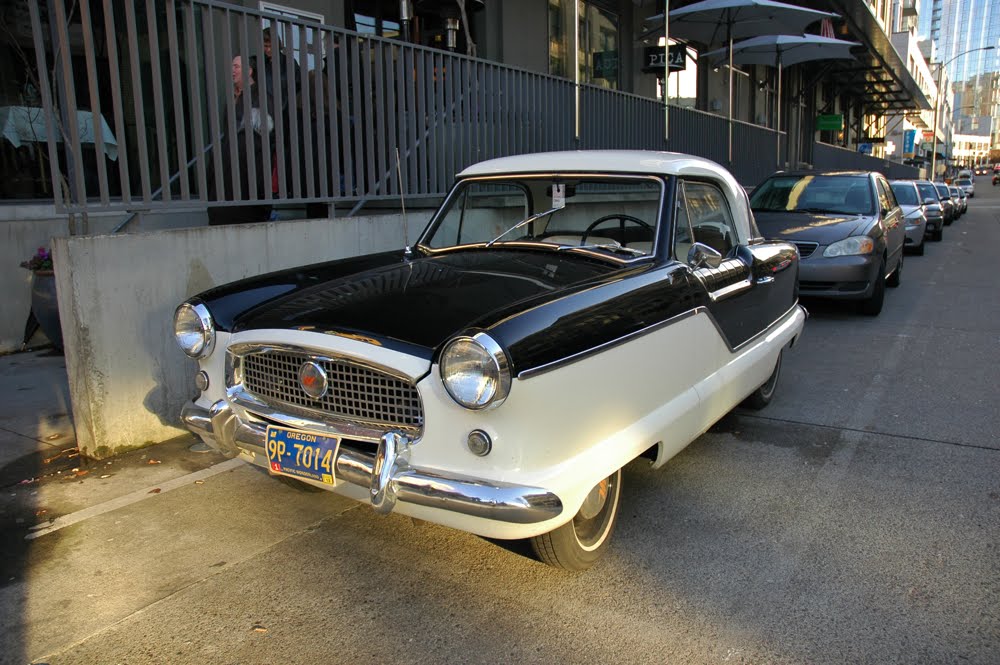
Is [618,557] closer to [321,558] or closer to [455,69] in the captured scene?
[321,558]

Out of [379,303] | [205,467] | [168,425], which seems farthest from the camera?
[168,425]

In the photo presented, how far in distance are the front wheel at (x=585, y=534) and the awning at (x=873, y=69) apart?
19833mm

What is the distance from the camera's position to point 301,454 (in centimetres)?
298

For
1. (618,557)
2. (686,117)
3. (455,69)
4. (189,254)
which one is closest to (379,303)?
(618,557)

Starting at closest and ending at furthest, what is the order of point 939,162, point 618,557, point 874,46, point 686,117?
point 618,557, point 686,117, point 874,46, point 939,162

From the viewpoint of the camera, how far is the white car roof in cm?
401

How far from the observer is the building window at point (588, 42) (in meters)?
12.9

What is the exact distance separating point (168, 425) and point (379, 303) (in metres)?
2.46

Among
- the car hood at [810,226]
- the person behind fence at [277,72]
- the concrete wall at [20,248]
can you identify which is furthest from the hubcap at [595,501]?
the car hood at [810,226]

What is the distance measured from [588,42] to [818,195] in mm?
6421

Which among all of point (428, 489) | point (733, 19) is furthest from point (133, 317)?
point (733, 19)

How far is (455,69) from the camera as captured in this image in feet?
24.4

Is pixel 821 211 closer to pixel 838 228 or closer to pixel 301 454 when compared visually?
pixel 838 228

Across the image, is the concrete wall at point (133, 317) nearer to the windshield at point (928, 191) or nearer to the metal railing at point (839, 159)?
the windshield at point (928, 191)
